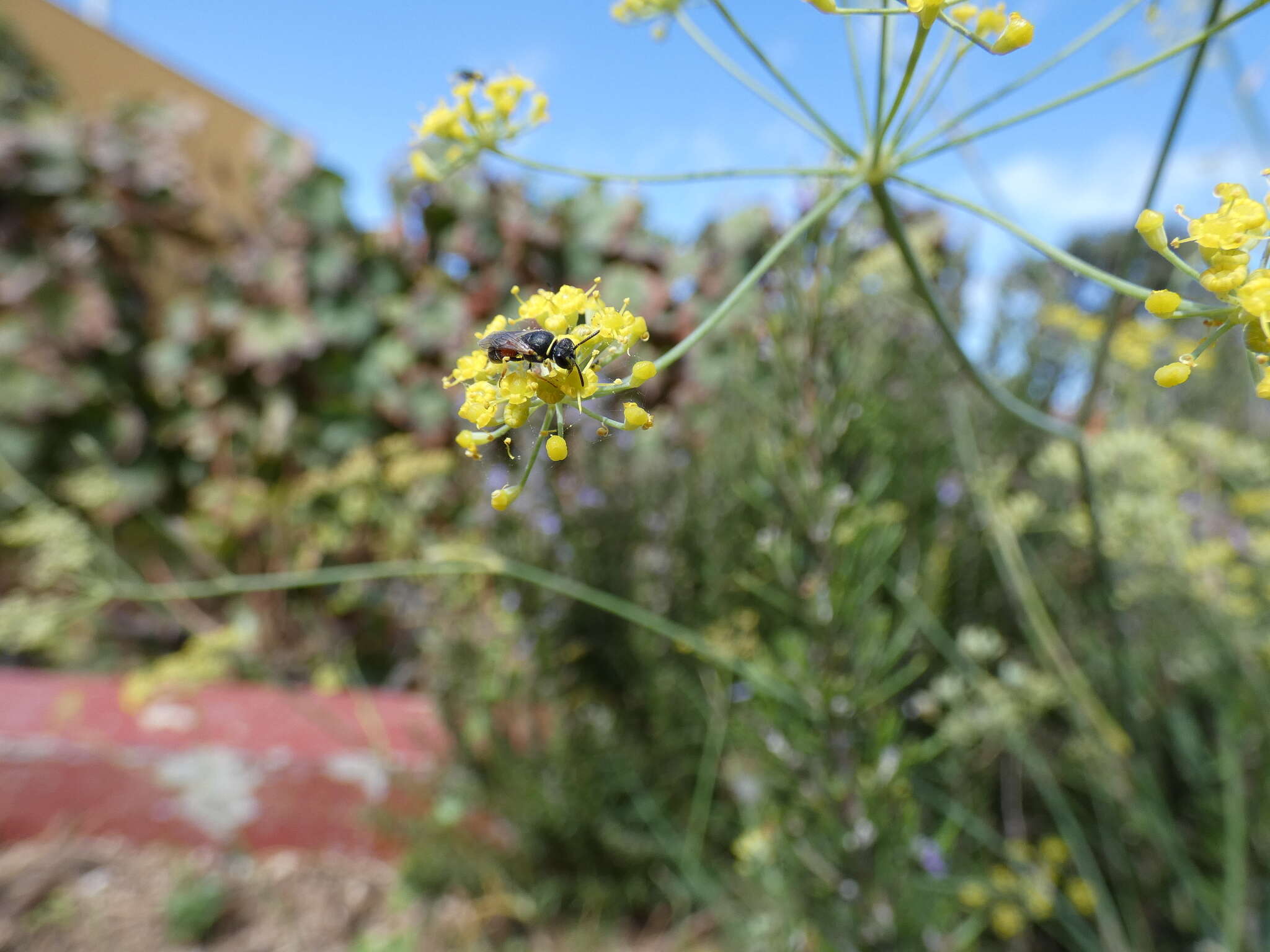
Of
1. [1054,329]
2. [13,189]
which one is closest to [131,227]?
[13,189]

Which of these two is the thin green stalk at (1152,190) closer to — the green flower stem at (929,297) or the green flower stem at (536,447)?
the green flower stem at (929,297)

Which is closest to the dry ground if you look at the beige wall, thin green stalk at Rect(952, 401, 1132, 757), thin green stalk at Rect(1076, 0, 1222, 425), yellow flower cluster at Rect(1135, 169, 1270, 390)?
thin green stalk at Rect(952, 401, 1132, 757)

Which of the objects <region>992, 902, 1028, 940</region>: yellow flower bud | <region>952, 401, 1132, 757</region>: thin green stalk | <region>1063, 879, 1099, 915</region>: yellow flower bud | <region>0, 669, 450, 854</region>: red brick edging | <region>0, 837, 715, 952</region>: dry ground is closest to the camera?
<region>952, 401, 1132, 757</region>: thin green stalk

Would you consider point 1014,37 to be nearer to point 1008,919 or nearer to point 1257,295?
point 1257,295

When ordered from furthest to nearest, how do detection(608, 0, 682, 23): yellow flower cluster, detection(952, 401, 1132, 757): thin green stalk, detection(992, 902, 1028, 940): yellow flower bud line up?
detection(992, 902, 1028, 940): yellow flower bud < detection(952, 401, 1132, 757): thin green stalk < detection(608, 0, 682, 23): yellow flower cluster

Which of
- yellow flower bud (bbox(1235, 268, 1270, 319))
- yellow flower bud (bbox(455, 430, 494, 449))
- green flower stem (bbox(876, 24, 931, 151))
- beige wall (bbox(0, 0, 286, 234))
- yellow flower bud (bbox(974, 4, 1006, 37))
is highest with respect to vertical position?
beige wall (bbox(0, 0, 286, 234))

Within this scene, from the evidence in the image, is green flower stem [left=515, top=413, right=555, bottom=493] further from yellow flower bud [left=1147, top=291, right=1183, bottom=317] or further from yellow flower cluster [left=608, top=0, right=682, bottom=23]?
yellow flower cluster [left=608, top=0, right=682, bottom=23]
